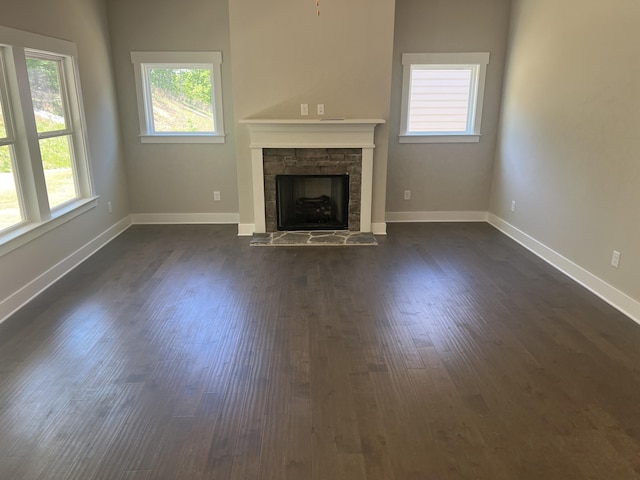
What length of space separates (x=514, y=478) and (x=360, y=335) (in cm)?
134

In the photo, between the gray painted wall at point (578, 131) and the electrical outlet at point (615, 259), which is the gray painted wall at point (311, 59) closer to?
the gray painted wall at point (578, 131)

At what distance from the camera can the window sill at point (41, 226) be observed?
3389mm

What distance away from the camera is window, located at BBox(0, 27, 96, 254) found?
138 inches

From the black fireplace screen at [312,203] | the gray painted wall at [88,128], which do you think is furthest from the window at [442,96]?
the gray painted wall at [88,128]

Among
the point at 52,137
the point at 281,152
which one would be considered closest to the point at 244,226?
the point at 281,152

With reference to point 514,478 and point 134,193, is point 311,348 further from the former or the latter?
point 134,193

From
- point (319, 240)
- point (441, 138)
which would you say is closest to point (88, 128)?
point (319, 240)

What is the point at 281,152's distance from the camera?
5.14 meters

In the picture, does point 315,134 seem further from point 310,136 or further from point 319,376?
point 319,376

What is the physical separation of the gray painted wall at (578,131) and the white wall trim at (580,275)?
52 millimetres

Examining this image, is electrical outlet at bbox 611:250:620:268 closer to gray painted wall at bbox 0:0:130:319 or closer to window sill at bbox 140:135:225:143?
window sill at bbox 140:135:225:143

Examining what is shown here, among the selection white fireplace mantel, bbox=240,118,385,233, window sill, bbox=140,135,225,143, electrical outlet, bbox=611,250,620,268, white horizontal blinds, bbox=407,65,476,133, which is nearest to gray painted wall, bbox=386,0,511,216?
white horizontal blinds, bbox=407,65,476,133

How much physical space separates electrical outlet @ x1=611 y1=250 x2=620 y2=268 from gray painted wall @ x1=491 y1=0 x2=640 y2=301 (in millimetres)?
37

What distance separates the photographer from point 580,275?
3.98 metres
